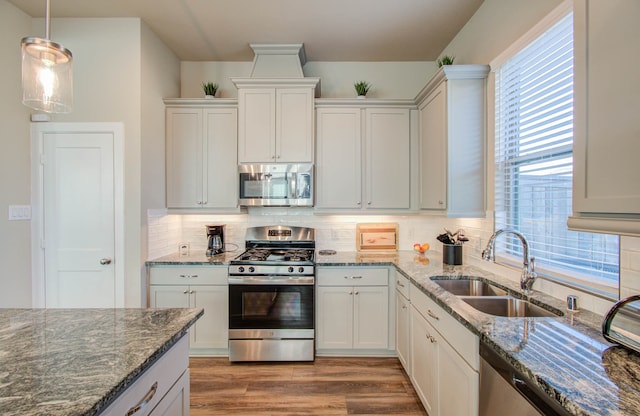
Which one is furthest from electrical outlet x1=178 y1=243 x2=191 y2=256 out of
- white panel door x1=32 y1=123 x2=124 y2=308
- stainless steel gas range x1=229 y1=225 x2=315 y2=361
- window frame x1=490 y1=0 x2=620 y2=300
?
window frame x1=490 y1=0 x2=620 y2=300

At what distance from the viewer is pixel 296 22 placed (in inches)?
99.5

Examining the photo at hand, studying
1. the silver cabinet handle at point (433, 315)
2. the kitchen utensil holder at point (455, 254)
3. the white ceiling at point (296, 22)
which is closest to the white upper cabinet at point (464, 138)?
the kitchen utensil holder at point (455, 254)

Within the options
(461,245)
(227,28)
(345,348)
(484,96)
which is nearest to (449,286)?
(461,245)

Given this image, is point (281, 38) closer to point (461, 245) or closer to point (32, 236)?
point (461, 245)

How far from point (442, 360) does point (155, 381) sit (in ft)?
4.74

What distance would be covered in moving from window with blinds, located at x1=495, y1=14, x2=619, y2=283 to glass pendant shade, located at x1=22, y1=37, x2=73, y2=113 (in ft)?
8.20

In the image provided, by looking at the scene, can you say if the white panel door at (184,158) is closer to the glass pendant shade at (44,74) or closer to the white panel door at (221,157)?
the white panel door at (221,157)

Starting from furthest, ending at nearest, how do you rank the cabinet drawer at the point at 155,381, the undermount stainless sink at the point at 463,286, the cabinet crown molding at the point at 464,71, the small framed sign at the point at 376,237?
the small framed sign at the point at 376,237 < the cabinet crown molding at the point at 464,71 < the undermount stainless sink at the point at 463,286 < the cabinet drawer at the point at 155,381

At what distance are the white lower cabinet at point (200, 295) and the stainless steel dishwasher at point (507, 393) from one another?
2.13m

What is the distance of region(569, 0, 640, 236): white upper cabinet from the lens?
80 centimetres

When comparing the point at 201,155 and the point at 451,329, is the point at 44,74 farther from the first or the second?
the point at 451,329

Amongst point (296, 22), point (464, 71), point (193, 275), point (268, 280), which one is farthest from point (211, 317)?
point (464, 71)

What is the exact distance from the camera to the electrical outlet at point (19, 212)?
2.29 m

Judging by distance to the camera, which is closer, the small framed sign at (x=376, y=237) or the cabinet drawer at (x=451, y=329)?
the cabinet drawer at (x=451, y=329)
